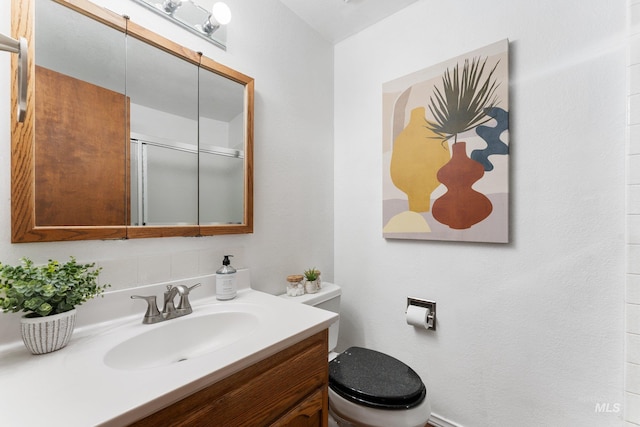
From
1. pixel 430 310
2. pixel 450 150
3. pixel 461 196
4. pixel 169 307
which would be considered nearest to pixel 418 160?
pixel 450 150

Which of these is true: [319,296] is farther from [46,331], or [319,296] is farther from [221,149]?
[46,331]

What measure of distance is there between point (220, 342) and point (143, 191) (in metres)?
0.62

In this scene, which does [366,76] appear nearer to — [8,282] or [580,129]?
[580,129]

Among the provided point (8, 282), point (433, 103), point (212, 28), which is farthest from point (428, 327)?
point (212, 28)

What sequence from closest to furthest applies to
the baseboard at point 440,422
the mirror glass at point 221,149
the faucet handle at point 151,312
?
the faucet handle at point 151,312
the mirror glass at point 221,149
the baseboard at point 440,422

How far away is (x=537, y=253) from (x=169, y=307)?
1476 mm

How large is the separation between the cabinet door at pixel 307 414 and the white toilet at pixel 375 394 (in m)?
0.16

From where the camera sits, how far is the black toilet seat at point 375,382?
3.26ft

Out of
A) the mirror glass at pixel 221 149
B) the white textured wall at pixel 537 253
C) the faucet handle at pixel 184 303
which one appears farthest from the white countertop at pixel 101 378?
the white textured wall at pixel 537 253

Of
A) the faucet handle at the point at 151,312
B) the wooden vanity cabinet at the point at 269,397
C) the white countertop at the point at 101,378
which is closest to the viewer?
the white countertop at the point at 101,378

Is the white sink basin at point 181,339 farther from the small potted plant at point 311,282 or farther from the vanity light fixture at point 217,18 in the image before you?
the vanity light fixture at point 217,18

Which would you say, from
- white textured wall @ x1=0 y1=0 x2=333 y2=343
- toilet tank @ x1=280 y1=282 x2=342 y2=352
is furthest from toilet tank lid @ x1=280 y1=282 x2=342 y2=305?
white textured wall @ x1=0 y1=0 x2=333 y2=343

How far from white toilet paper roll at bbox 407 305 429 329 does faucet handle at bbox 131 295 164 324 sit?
3.74 feet

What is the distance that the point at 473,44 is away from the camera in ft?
4.27
